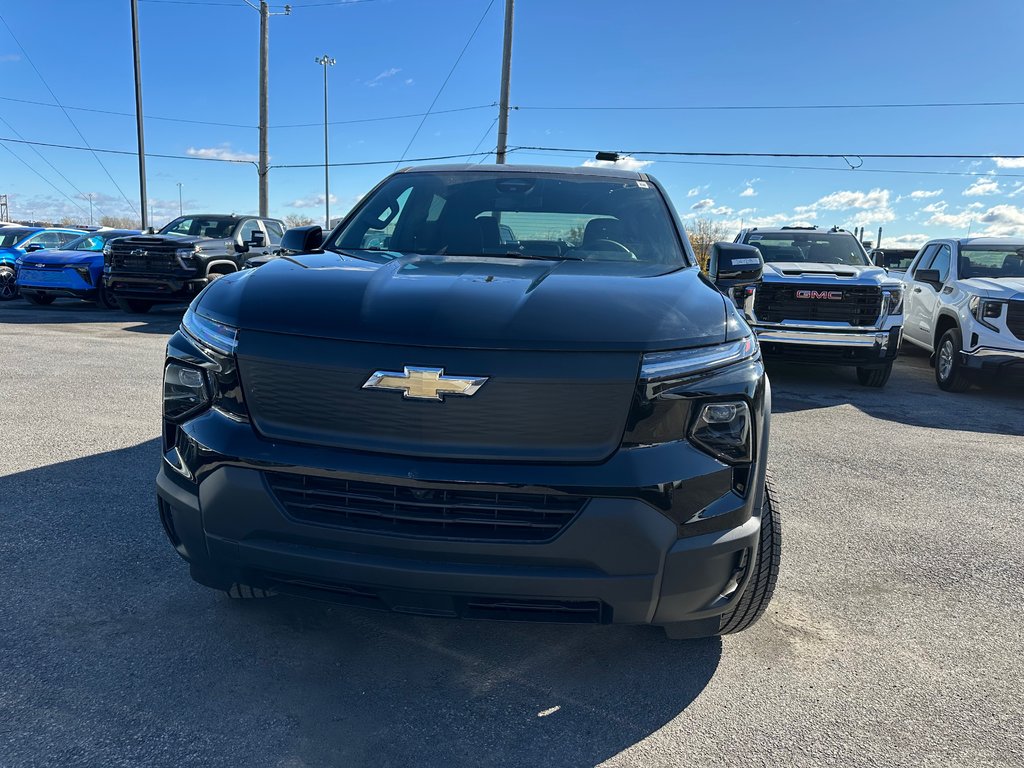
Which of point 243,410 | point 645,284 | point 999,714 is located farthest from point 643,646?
point 243,410

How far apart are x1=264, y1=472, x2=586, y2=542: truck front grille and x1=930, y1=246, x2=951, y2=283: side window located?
8.76 m

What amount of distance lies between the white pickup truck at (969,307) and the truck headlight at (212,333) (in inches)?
324

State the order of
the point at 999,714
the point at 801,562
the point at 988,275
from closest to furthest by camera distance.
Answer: the point at 999,714 → the point at 801,562 → the point at 988,275

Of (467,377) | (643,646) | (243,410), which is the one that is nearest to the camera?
(467,377)

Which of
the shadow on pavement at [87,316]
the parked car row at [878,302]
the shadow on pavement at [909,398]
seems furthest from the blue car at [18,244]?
the shadow on pavement at [909,398]

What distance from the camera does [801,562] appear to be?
340 cm

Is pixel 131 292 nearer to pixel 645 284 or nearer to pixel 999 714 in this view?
pixel 645 284

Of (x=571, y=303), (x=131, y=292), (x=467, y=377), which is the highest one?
(x=571, y=303)

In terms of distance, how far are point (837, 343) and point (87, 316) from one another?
1221cm

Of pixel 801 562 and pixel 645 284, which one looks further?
pixel 801 562

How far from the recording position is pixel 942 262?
927 centimetres

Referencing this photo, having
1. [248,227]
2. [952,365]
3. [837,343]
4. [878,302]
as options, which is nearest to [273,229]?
[248,227]

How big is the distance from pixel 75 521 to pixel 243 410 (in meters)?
2.04

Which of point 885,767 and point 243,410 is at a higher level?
point 243,410
